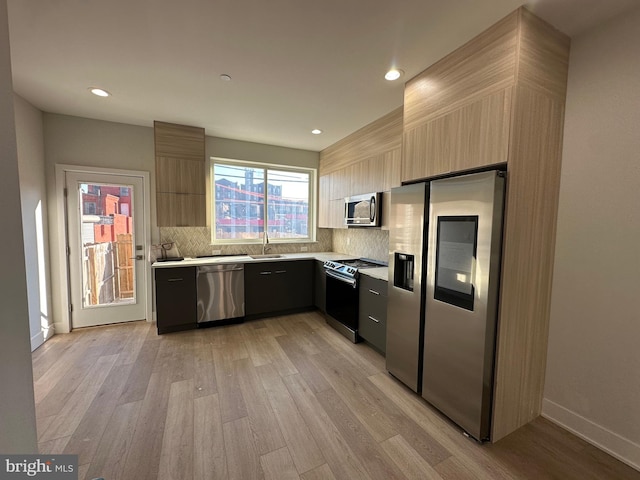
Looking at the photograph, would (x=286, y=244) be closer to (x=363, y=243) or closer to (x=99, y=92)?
(x=363, y=243)

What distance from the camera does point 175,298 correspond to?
340 centimetres

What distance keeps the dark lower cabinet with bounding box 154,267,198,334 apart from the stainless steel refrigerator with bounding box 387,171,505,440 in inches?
103

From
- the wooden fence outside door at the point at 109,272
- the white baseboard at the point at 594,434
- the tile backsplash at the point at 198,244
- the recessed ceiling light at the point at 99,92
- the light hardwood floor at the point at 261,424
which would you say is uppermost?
the recessed ceiling light at the point at 99,92

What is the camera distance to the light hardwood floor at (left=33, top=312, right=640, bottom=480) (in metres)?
1.59

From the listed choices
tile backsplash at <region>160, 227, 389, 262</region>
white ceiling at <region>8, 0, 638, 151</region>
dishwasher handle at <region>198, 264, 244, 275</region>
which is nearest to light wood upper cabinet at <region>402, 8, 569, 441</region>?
white ceiling at <region>8, 0, 638, 151</region>

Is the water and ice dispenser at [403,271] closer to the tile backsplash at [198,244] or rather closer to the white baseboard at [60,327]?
the tile backsplash at [198,244]

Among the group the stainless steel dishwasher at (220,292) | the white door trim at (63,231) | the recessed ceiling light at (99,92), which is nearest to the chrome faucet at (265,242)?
the stainless steel dishwasher at (220,292)

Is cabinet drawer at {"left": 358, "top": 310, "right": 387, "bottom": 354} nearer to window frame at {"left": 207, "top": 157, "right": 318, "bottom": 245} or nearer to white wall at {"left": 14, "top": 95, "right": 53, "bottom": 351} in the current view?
window frame at {"left": 207, "top": 157, "right": 318, "bottom": 245}

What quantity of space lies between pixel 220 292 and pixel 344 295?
1.67 m

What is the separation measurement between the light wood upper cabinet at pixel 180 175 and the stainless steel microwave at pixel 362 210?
206cm

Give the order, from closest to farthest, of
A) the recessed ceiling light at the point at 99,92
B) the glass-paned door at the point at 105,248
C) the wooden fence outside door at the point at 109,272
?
the recessed ceiling light at the point at 99,92 → the glass-paned door at the point at 105,248 → the wooden fence outside door at the point at 109,272

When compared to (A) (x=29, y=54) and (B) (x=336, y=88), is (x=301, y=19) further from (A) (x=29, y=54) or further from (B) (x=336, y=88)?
(A) (x=29, y=54)

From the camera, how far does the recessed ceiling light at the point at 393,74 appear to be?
2.23 m

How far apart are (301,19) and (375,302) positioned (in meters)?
2.49
